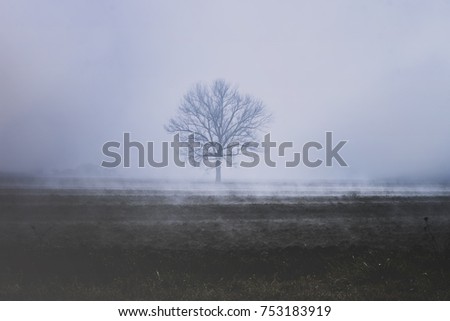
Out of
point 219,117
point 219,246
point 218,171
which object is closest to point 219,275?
point 219,246

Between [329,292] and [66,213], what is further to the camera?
[66,213]

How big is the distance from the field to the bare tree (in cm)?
63

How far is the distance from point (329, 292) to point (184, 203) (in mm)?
1813

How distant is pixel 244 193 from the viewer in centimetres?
506

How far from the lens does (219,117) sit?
16.7ft

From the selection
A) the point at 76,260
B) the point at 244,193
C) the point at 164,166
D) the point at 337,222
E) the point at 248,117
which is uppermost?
the point at 248,117

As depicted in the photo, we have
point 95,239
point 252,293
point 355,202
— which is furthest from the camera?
point 355,202

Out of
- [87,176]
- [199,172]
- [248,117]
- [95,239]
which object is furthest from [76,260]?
[248,117]

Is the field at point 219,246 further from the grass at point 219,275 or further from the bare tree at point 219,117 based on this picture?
the bare tree at point 219,117

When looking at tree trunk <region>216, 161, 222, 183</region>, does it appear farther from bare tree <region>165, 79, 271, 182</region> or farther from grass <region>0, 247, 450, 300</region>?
grass <region>0, 247, 450, 300</region>

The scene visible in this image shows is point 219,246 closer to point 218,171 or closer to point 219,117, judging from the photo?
point 218,171

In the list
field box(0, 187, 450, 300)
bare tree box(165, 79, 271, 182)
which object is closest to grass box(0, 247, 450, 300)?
field box(0, 187, 450, 300)

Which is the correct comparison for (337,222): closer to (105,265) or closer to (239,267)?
(239,267)

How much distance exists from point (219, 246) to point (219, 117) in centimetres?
146
